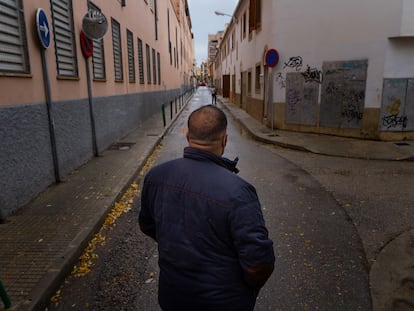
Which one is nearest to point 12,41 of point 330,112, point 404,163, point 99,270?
point 99,270

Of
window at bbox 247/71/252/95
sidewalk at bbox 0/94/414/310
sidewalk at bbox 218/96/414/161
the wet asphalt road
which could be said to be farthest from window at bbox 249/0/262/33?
the wet asphalt road

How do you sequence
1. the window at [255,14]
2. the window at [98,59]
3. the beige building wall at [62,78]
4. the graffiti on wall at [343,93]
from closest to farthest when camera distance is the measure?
the beige building wall at [62,78]
the window at [98,59]
the graffiti on wall at [343,93]
the window at [255,14]

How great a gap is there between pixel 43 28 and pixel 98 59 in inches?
153

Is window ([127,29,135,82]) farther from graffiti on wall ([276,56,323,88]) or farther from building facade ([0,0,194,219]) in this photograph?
graffiti on wall ([276,56,323,88])

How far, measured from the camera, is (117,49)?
11.6 meters

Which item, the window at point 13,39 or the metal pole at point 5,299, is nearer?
the metal pole at point 5,299

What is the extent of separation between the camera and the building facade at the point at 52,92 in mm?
4746

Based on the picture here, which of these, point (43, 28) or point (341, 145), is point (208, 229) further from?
point (341, 145)

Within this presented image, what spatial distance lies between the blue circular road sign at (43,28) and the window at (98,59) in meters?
3.03

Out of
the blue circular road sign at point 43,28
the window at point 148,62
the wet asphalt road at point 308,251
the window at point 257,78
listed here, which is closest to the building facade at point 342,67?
the window at point 257,78

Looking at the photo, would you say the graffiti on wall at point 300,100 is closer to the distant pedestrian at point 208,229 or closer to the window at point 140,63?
the window at point 140,63

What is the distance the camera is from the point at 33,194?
5.24 meters

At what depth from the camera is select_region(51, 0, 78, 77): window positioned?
655cm

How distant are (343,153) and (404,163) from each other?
1.45 metres
